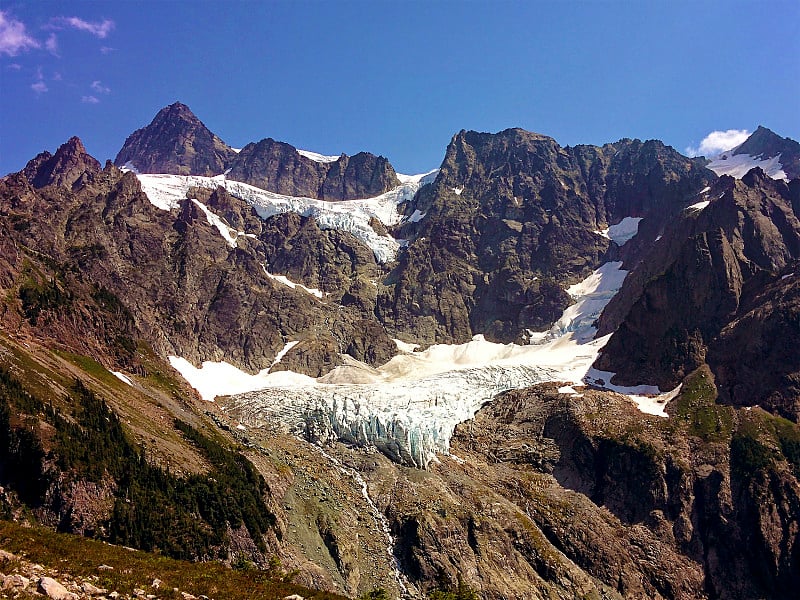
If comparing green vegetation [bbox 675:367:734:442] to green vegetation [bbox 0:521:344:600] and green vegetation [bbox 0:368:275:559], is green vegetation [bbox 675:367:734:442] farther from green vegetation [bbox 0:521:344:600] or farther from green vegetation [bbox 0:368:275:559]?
green vegetation [bbox 0:521:344:600]

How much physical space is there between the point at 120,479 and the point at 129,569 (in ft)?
191

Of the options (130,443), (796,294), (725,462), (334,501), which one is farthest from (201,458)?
(796,294)

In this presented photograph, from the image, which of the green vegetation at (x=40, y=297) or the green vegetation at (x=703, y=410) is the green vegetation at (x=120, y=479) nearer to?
the green vegetation at (x=40, y=297)

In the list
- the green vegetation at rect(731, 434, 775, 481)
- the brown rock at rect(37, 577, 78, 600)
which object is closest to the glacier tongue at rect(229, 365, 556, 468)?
the green vegetation at rect(731, 434, 775, 481)

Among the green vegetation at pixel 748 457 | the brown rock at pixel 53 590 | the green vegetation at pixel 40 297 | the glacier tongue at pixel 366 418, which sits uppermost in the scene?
the green vegetation at pixel 40 297

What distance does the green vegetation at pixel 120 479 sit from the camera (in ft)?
251

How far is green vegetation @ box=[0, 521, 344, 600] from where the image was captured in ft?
106

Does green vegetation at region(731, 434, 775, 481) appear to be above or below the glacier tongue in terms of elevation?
below

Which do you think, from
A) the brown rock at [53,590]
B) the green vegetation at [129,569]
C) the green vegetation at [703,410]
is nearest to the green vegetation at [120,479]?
the green vegetation at [129,569]

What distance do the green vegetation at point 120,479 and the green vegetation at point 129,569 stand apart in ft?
131

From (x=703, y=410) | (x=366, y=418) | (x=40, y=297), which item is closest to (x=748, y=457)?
(x=703, y=410)

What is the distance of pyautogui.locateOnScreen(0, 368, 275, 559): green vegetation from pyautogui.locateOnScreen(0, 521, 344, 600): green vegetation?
39988mm

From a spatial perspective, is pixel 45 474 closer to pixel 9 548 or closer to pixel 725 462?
pixel 9 548

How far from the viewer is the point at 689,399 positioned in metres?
180
